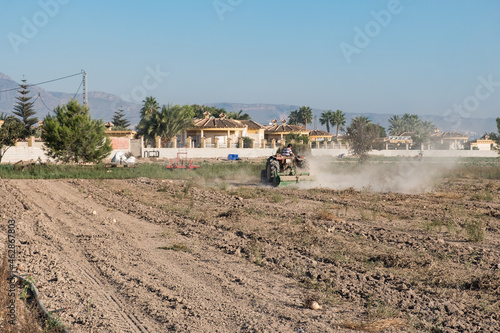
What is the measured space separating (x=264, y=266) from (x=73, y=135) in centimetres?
2878

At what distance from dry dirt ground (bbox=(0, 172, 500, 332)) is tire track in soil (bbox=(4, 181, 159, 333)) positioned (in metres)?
0.04

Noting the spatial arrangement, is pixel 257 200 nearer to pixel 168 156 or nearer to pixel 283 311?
pixel 283 311

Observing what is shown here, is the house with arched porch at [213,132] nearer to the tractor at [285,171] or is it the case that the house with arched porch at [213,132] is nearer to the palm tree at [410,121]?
the tractor at [285,171]

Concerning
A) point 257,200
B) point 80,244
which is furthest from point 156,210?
point 80,244

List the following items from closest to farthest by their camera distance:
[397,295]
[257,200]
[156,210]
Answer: [397,295] → [156,210] → [257,200]

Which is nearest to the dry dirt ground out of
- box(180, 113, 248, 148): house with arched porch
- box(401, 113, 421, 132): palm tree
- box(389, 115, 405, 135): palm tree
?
box(180, 113, 248, 148): house with arched porch

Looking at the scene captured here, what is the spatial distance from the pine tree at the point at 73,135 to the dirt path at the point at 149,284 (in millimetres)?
23110

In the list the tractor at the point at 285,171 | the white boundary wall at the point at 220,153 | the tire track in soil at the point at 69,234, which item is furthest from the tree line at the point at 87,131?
the tractor at the point at 285,171

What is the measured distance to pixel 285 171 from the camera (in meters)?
24.2

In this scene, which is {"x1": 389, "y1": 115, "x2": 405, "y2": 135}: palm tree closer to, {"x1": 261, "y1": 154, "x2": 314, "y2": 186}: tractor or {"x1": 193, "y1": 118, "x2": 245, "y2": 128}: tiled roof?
{"x1": 193, "y1": 118, "x2": 245, "y2": 128}: tiled roof

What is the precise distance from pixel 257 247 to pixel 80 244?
3530 mm

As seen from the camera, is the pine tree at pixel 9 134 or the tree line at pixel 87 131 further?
the pine tree at pixel 9 134

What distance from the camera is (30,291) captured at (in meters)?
7.23

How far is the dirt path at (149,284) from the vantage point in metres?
6.41
